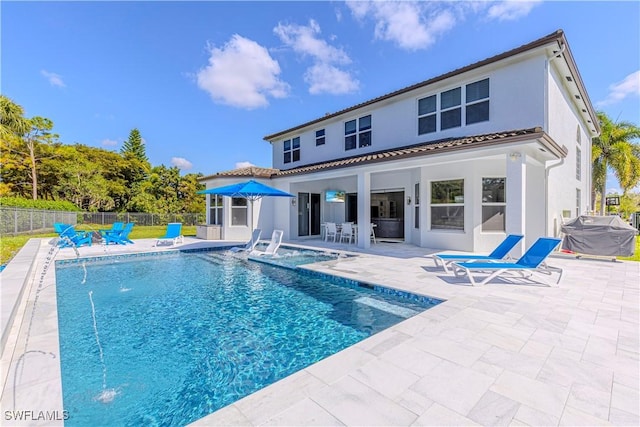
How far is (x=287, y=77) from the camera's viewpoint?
64.6 ft

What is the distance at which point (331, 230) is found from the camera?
1562cm

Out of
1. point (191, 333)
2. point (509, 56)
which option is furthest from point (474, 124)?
point (191, 333)

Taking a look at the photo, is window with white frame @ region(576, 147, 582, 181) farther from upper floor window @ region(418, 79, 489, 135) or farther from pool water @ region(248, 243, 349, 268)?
pool water @ region(248, 243, 349, 268)

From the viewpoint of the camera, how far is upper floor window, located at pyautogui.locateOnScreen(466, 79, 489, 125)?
10633 millimetres

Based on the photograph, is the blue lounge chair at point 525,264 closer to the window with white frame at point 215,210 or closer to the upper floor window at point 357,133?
the upper floor window at point 357,133

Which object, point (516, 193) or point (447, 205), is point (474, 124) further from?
point (516, 193)

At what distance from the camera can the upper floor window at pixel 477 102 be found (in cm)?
1063

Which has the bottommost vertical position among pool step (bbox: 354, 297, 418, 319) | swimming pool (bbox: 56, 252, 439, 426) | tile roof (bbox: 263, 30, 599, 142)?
swimming pool (bbox: 56, 252, 439, 426)

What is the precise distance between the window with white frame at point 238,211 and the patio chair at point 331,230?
5021 millimetres

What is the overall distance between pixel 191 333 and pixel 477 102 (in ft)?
39.6

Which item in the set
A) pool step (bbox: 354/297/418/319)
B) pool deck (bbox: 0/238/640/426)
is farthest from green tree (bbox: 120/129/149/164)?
pool step (bbox: 354/297/418/319)

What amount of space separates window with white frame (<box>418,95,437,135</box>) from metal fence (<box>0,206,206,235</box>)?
79.0ft

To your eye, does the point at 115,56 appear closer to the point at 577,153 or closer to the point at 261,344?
the point at 261,344

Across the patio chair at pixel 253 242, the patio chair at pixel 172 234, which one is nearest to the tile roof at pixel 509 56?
the patio chair at pixel 253 242
